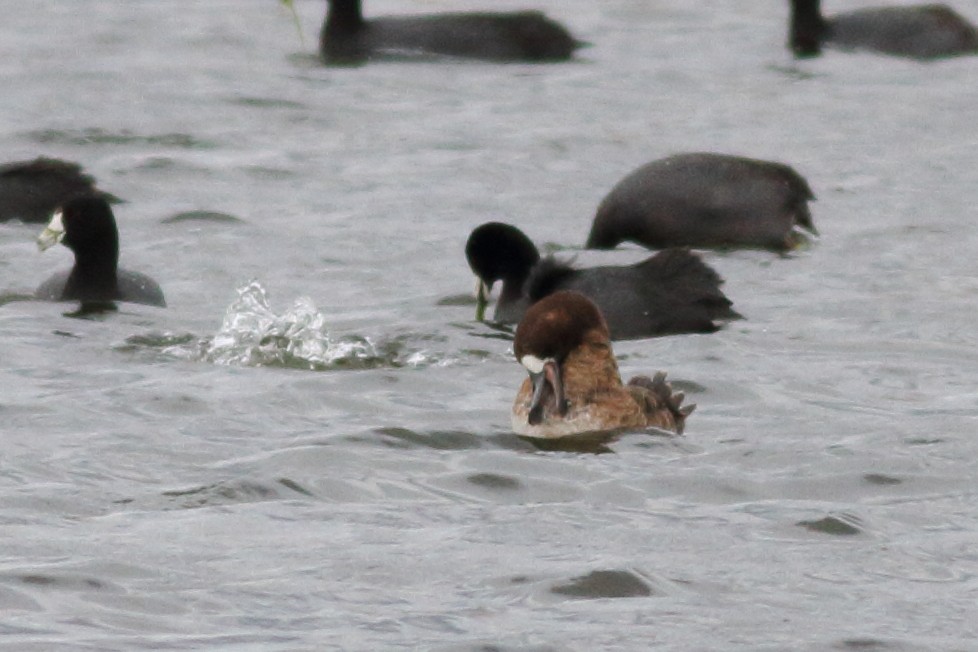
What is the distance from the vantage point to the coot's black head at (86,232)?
45.2ft

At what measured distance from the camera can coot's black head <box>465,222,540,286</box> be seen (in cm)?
1354

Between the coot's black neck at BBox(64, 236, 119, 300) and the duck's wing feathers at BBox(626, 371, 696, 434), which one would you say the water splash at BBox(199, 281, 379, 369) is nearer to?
the coot's black neck at BBox(64, 236, 119, 300)

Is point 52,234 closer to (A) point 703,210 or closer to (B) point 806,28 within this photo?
(A) point 703,210

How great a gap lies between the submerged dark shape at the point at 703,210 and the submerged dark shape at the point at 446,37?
7.72m

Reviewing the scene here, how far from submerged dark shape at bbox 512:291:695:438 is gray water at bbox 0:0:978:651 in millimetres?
132

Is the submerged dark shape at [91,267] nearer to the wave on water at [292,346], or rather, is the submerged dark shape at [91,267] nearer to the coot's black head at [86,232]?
the coot's black head at [86,232]

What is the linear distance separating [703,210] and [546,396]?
5178 mm

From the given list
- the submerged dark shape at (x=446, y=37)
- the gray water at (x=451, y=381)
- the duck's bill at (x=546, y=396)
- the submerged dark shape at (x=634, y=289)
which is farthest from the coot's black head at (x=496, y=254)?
the submerged dark shape at (x=446, y=37)

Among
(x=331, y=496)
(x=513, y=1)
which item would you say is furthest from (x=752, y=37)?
(x=331, y=496)

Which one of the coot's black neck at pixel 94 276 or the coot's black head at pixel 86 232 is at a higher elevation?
the coot's black head at pixel 86 232

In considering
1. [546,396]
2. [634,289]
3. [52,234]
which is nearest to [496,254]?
[634,289]

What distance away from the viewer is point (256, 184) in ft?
58.0

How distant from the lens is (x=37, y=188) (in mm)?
16000

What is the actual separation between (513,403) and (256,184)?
23.1ft
